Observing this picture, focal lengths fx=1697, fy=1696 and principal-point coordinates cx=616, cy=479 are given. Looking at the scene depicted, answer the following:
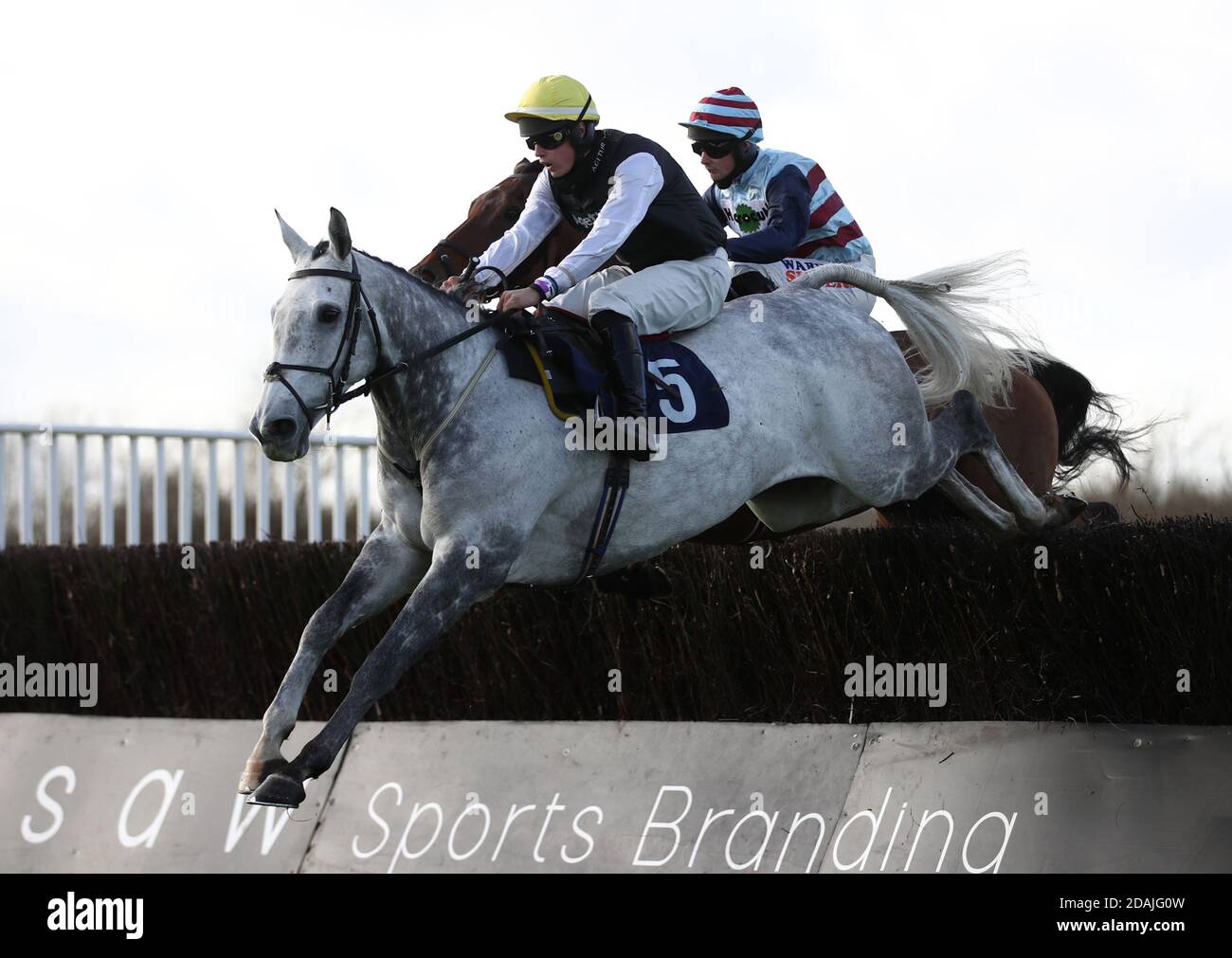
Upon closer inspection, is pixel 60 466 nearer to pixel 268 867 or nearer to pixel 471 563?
pixel 268 867

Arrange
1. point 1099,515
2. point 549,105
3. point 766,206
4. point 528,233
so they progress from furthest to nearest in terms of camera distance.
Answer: point 1099,515
point 766,206
point 528,233
point 549,105

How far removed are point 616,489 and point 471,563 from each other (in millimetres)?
626

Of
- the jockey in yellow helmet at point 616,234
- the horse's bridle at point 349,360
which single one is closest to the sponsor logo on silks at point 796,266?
the jockey in yellow helmet at point 616,234

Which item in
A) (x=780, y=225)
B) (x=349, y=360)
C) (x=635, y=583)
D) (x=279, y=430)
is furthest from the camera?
(x=780, y=225)

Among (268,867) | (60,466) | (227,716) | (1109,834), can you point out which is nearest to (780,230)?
(1109,834)

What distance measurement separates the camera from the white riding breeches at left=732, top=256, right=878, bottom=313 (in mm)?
6938

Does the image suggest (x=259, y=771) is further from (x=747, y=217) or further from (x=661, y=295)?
(x=747, y=217)

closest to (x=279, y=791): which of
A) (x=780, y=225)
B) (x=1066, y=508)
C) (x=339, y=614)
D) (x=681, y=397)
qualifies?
(x=339, y=614)

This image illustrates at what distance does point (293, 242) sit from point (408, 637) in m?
1.31

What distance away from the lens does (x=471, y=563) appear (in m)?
5.39

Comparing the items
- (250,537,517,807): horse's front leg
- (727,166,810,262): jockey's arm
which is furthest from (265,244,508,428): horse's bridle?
(727,166,810,262): jockey's arm

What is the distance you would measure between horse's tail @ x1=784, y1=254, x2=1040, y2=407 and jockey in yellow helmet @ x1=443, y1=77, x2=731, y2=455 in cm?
92

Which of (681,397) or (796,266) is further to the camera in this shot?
(796,266)

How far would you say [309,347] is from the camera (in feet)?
16.8
